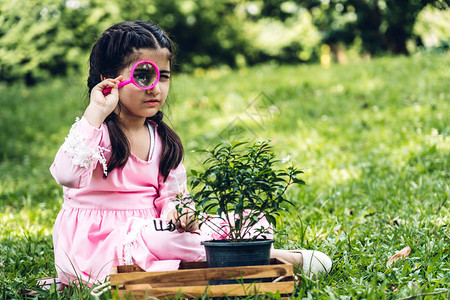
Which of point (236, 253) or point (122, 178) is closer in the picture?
point (236, 253)

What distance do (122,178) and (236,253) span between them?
74 centimetres

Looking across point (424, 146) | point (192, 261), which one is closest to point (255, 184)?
point (192, 261)

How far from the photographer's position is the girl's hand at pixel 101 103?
77.8 inches

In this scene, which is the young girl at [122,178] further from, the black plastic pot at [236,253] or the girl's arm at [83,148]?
the black plastic pot at [236,253]

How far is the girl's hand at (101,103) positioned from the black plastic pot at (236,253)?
66 centimetres

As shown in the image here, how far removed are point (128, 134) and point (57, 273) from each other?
2.35 feet

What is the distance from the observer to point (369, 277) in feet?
6.77

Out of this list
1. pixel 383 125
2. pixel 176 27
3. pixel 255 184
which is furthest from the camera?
pixel 176 27

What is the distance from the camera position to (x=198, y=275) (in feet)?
5.73

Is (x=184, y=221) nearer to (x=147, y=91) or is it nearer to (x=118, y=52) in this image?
(x=147, y=91)

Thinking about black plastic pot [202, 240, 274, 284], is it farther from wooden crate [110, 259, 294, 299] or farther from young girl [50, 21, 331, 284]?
young girl [50, 21, 331, 284]

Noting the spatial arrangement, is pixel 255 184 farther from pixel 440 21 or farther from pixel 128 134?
pixel 440 21

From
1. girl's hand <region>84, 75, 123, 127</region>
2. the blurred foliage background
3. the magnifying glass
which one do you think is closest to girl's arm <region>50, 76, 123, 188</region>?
girl's hand <region>84, 75, 123, 127</region>

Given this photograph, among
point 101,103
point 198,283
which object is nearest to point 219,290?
point 198,283
